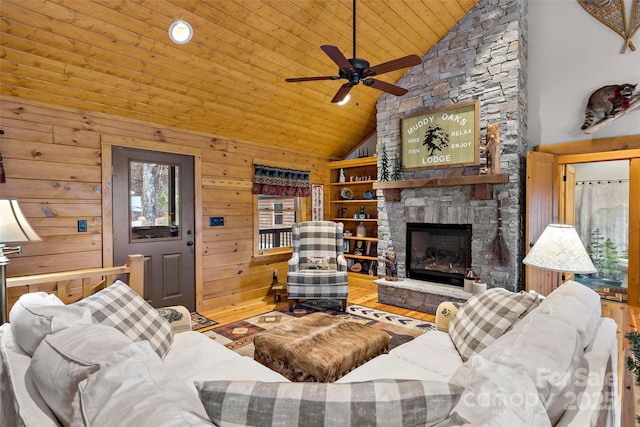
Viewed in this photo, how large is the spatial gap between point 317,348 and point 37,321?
1460mm

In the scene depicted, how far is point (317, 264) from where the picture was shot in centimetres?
450

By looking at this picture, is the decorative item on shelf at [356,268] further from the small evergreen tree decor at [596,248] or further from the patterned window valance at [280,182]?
the small evergreen tree decor at [596,248]

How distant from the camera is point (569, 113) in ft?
12.9

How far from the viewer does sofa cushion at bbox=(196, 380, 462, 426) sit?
0.76 m

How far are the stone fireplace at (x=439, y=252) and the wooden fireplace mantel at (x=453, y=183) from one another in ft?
1.49

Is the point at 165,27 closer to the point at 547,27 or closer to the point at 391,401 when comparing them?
the point at 391,401

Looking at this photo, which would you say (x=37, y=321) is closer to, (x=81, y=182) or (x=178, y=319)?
(x=178, y=319)

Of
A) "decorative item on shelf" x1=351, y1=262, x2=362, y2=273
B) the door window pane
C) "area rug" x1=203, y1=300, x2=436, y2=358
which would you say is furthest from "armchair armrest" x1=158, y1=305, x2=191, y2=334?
"decorative item on shelf" x1=351, y1=262, x2=362, y2=273

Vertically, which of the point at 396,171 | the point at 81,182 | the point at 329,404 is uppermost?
the point at 396,171

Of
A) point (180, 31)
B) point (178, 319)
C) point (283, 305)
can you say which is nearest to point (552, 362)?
point (178, 319)

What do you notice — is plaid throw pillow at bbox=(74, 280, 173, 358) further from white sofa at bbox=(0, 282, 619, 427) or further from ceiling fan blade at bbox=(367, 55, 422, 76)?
ceiling fan blade at bbox=(367, 55, 422, 76)

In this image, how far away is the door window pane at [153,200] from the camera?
3.69 meters

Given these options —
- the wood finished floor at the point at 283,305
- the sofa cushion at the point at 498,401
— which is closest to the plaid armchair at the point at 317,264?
the wood finished floor at the point at 283,305

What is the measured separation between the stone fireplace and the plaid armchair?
1.01 metres
